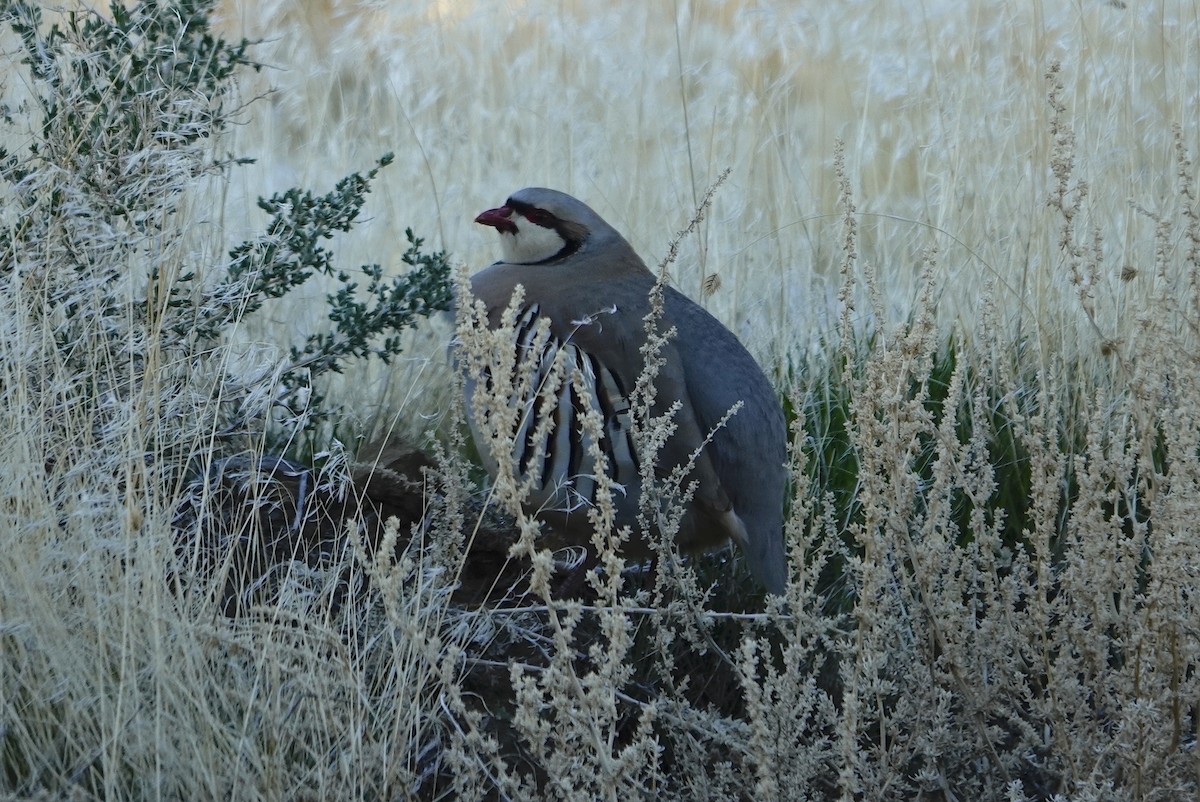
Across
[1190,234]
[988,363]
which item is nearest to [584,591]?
[988,363]

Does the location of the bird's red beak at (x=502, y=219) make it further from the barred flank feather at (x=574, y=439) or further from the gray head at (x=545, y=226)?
the barred flank feather at (x=574, y=439)

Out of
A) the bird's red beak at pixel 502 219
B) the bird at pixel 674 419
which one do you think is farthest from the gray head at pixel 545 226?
the bird at pixel 674 419

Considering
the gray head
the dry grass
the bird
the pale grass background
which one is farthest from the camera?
the pale grass background

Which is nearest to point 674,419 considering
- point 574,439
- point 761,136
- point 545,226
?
point 574,439

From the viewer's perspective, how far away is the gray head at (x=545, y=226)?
3.27m

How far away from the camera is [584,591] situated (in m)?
3.08

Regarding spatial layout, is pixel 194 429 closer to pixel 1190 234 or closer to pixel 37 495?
pixel 37 495

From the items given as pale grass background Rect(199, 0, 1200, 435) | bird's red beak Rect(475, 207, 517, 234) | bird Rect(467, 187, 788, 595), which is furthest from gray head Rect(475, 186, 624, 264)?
pale grass background Rect(199, 0, 1200, 435)

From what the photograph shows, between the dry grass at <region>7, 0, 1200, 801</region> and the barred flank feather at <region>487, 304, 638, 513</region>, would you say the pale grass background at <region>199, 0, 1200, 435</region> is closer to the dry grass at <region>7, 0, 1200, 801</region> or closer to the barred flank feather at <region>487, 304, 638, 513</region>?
the dry grass at <region>7, 0, 1200, 801</region>

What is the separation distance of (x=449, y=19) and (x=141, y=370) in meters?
3.50

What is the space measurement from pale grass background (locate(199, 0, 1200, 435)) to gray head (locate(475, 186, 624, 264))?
354mm

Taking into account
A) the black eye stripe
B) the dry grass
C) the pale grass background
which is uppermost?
the pale grass background

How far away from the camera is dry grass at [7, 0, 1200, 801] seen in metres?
1.87

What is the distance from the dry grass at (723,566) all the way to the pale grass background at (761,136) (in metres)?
0.02
